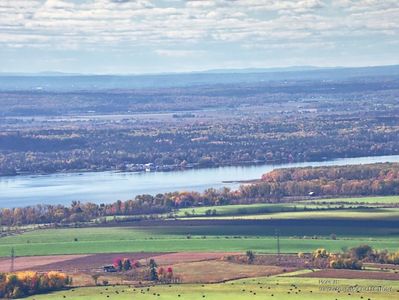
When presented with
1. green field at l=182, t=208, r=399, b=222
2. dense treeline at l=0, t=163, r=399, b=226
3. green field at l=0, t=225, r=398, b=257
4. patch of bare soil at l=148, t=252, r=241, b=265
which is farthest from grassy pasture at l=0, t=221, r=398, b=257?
dense treeline at l=0, t=163, r=399, b=226

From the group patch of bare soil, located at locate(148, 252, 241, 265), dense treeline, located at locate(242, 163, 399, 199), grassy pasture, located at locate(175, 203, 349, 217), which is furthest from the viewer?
dense treeline, located at locate(242, 163, 399, 199)

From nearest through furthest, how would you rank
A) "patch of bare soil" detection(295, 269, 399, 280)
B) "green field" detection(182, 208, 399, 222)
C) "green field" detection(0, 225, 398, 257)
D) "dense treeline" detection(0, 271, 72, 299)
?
1. "dense treeline" detection(0, 271, 72, 299)
2. "patch of bare soil" detection(295, 269, 399, 280)
3. "green field" detection(0, 225, 398, 257)
4. "green field" detection(182, 208, 399, 222)

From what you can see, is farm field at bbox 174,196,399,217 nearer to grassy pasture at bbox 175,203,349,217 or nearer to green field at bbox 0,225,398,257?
grassy pasture at bbox 175,203,349,217

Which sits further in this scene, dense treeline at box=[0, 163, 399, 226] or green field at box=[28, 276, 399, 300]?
dense treeline at box=[0, 163, 399, 226]

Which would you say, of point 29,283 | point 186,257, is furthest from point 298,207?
point 29,283

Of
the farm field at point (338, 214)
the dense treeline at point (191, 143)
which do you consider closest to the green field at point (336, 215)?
the farm field at point (338, 214)

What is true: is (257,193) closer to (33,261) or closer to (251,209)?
(251,209)

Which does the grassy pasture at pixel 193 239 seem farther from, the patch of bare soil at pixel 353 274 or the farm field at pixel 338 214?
the patch of bare soil at pixel 353 274
